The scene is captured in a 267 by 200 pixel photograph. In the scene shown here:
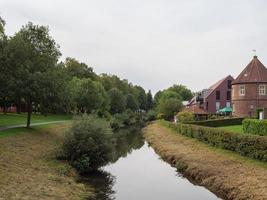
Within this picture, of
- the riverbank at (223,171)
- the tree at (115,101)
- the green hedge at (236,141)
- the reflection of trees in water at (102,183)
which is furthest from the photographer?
the tree at (115,101)

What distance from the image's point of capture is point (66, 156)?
1115 inches

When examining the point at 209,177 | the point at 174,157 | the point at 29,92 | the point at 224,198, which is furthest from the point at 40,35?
the point at 224,198

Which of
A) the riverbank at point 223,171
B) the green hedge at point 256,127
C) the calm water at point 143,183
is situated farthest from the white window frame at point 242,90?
the calm water at point 143,183

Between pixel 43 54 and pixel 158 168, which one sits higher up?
pixel 43 54

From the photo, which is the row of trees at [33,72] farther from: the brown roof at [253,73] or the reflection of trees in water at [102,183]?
the brown roof at [253,73]

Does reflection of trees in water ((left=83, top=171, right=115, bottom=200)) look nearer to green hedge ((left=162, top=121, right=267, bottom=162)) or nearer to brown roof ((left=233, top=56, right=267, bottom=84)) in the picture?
green hedge ((left=162, top=121, right=267, bottom=162))

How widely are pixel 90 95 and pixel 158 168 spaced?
160 feet

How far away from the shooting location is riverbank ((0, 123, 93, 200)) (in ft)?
62.2

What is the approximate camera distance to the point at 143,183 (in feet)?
86.0

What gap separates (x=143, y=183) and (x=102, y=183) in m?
2.77

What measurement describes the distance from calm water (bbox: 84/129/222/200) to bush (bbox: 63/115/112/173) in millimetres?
966

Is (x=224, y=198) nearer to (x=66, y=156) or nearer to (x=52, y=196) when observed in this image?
(x=52, y=196)

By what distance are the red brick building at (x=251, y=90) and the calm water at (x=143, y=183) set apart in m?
32.7

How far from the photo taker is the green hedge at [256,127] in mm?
33191
